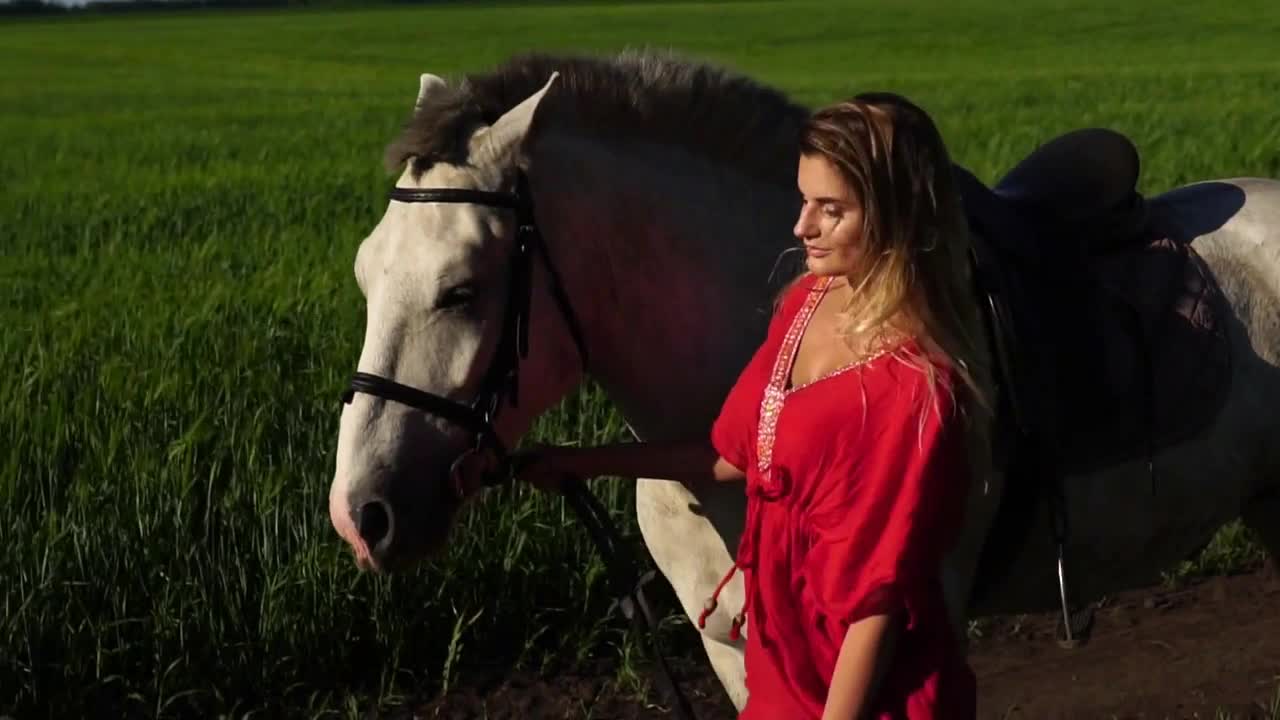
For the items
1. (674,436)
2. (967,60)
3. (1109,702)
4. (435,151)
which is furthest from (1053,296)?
(967,60)

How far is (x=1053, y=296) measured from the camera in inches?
116

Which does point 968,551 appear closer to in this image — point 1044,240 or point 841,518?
point 841,518

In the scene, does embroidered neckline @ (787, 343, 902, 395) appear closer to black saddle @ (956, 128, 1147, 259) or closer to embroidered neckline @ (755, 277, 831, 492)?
embroidered neckline @ (755, 277, 831, 492)

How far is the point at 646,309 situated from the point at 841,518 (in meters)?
0.74

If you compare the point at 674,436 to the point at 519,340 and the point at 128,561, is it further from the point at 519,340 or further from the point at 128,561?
the point at 128,561

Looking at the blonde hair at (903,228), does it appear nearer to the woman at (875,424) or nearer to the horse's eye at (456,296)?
the woman at (875,424)

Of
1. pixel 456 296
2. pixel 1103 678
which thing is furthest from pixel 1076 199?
pixel 1103 678

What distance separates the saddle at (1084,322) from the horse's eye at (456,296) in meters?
0.89

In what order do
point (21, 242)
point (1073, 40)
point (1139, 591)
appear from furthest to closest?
point (1073, 40)
point (21, 242)
point (1139, 591)

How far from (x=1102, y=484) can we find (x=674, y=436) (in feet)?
2.82

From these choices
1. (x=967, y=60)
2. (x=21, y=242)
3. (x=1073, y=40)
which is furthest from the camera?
(x=1073, y=40)

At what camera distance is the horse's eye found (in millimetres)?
2439

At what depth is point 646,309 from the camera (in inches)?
108

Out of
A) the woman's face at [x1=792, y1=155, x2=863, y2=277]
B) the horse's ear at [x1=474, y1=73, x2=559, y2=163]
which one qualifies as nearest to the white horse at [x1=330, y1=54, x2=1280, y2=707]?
the horse's ear at [x1=474, y1=73, x2=559, y2=163]
